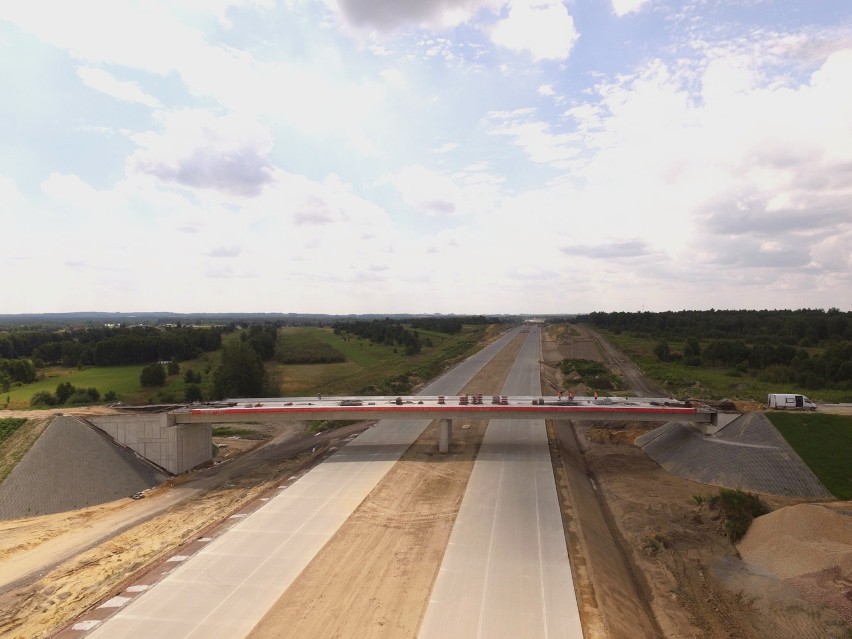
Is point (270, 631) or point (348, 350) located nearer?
point (270, 631)

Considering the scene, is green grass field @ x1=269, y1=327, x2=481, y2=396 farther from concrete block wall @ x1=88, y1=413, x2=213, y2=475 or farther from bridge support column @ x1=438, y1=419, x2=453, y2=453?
bridge support column @ x1=438, y1=419, x2=453, y2=453

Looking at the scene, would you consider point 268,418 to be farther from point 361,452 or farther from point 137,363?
point 137,363

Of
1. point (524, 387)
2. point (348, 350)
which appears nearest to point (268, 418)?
point (524, 387)

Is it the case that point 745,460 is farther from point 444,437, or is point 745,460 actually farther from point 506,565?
point 506,565

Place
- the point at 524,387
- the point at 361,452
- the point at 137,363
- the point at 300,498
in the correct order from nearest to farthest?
the point at 300,498 < the point at 361,452 < the point at 524,387 < the point at 137,363

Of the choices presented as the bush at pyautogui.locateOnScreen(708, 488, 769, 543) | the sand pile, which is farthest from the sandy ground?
the bush at pyautogui.locateOnScreen(708, 488, 769, 543)

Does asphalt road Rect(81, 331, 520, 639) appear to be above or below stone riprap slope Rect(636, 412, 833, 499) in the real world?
below

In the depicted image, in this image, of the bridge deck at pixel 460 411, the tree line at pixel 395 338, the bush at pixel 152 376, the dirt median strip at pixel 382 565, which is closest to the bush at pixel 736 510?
the bridge deck at pixel 460 411
